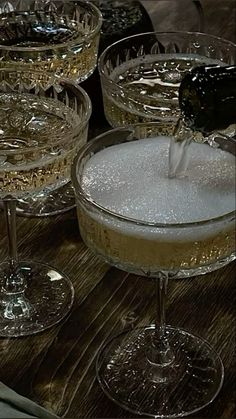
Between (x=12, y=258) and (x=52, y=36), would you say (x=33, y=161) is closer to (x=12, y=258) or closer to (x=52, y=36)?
(x=12, y=258)

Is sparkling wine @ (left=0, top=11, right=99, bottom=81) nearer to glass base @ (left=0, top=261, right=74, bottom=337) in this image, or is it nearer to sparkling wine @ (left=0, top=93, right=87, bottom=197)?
sparkling wine @ (left=0, top=93, right=87, bottom=197)

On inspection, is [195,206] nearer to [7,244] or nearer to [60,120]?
[60,120]

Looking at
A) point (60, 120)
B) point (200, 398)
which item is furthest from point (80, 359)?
point (60, 120)

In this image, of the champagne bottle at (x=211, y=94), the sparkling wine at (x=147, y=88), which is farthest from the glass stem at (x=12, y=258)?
the champagne bottle at (x=211, y=94)

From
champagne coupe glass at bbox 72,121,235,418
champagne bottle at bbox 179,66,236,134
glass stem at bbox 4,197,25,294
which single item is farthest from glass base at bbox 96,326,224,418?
champagne bottle at bbox 179,66,236,134

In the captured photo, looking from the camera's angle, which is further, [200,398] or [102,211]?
[200,398]

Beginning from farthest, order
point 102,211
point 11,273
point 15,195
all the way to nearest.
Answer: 1. point 11,273
2. point 15,195
3. point 102,211
